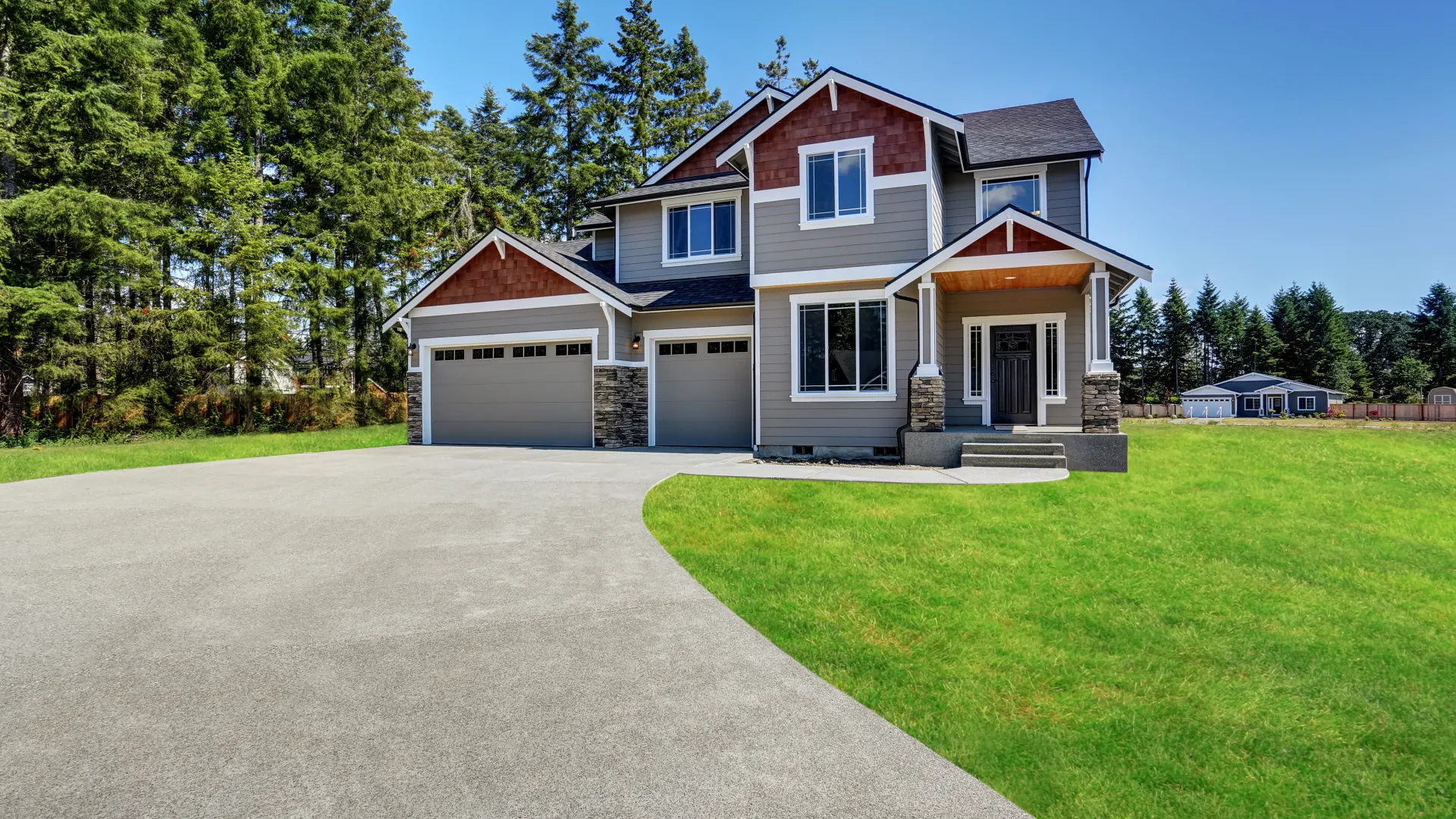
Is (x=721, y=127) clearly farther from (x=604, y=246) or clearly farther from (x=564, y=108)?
(x=564, y=108)

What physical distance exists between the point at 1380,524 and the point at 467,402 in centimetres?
1678

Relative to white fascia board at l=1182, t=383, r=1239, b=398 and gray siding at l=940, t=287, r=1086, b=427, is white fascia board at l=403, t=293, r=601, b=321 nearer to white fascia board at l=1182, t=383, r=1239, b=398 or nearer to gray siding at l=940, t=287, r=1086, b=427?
gray siding at l=940, t=287, r=1086, b=427

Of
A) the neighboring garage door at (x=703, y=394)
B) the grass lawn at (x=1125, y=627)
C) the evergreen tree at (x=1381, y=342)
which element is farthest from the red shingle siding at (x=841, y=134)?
the evergreen tree at (x=1381, y=342)

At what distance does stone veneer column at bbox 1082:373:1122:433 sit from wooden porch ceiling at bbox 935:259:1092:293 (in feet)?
6.60

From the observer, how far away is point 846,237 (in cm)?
1263

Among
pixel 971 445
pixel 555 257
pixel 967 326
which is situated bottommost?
pixel 971 445

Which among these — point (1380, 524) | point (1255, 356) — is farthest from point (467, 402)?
point (1255, 356)

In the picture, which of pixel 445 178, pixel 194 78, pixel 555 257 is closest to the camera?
pixel 555 257

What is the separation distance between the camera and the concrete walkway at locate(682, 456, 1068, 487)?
9.17 metres

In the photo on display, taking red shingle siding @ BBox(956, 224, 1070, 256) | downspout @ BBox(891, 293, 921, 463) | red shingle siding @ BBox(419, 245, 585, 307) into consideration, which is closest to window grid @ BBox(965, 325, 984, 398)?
downspout @ BBox(891, 293, 921, 463)

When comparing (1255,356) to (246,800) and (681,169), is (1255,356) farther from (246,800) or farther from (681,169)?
(246,800)

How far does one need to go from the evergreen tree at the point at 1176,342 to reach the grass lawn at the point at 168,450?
238 ft

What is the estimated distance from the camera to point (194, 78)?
2280cm

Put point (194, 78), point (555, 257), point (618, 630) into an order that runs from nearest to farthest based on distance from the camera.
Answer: point (618, 630)
point (555, 257)
point (194, 78)
